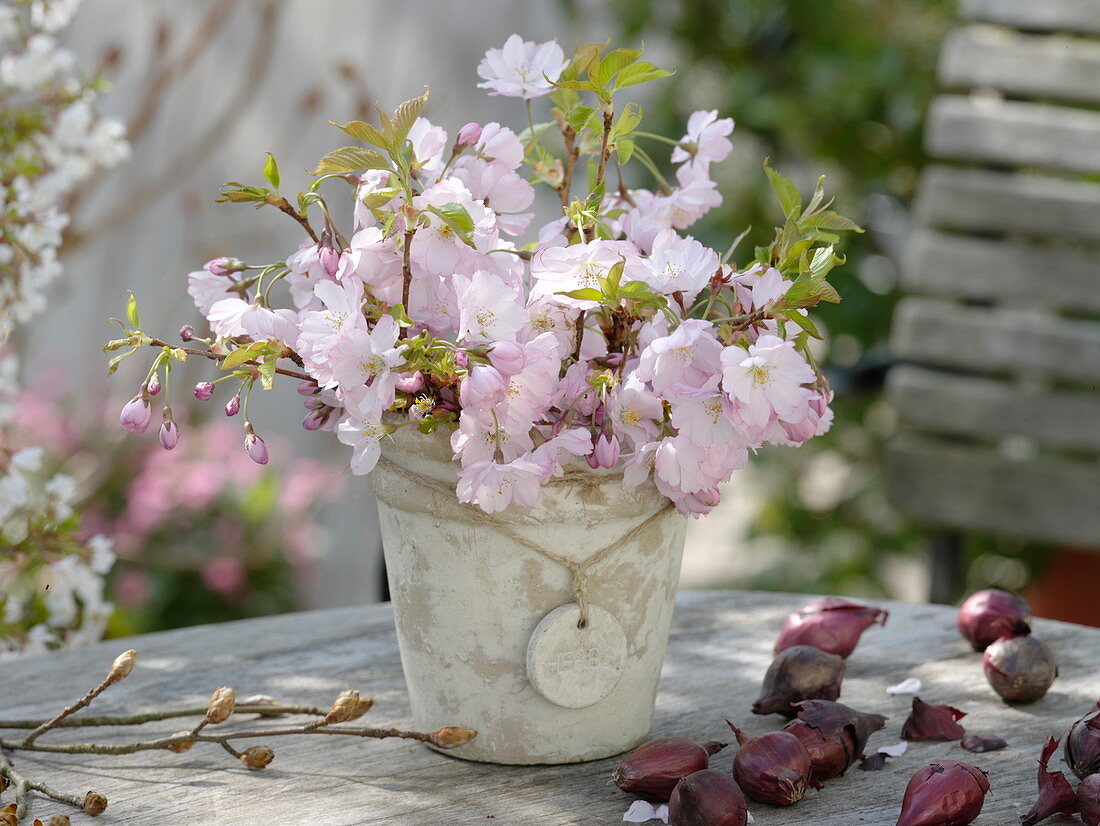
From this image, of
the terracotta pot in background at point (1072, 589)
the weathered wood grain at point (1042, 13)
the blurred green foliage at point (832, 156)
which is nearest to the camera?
the weathered wood grain at point (1042, 13)

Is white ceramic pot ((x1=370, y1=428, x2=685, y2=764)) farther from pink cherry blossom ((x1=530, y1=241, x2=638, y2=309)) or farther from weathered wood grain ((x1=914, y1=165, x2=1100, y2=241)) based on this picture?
weathered wood grain ((x1=914, y1=165, x2=1100, y2=241))

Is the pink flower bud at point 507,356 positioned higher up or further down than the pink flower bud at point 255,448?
higher up

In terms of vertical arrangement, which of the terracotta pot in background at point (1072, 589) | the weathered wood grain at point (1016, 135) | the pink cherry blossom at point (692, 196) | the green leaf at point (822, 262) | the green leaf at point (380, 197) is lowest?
the terracotta pot in background at point (1072, 589)

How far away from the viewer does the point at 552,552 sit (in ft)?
2.79

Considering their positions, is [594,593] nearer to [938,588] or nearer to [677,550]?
[677,550]

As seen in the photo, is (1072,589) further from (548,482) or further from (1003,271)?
(548,482)

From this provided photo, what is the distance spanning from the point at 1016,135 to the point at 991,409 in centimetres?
48

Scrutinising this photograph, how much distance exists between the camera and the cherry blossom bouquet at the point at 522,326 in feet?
2.43

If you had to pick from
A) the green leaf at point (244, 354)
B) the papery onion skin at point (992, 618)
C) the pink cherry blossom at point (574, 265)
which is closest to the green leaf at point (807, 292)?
the pink cherry blossom at point (574, 265)

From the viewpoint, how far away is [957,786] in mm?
794

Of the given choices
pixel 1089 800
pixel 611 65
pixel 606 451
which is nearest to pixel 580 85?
pixel 611 65

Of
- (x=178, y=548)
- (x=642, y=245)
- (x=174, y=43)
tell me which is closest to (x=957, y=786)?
(x=642, y=245)

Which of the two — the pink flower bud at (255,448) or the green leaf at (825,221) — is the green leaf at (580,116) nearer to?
the green leaf at (825,221)

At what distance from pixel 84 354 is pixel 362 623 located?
169cm
